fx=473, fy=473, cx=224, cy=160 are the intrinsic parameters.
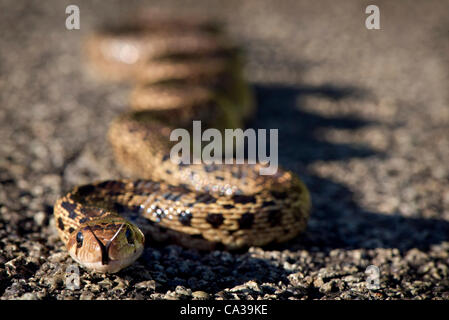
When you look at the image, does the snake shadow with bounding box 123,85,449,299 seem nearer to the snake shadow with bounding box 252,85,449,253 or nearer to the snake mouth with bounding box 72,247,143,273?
the snake shadow with bounding box 252,85,449,253

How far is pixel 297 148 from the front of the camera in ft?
28.5

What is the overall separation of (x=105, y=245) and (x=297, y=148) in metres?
5.17

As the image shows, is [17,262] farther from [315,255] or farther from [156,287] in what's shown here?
[315,255]

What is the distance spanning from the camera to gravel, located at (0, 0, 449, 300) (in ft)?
15.6

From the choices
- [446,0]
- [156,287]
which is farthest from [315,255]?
[446,0]

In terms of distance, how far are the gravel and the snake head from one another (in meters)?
0.25

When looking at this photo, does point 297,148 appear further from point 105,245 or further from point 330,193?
point 105,245

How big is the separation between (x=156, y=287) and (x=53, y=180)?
3076 millimetres

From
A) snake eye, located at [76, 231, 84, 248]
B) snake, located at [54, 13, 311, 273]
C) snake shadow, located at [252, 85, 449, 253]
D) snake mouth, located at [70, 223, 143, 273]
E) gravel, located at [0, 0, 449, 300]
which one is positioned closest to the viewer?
snake mouth, located at [70, 223, 143, 273]

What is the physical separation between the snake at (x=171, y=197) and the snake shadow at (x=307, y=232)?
247mm
